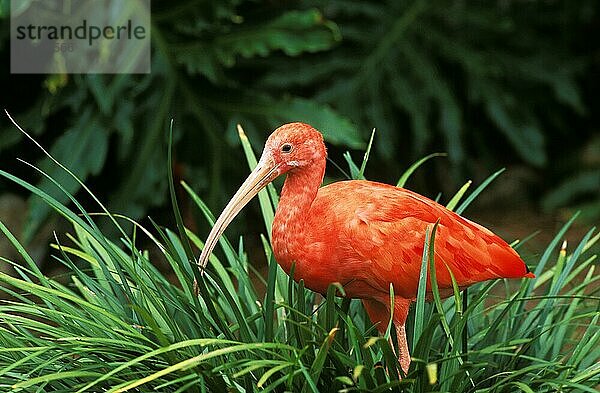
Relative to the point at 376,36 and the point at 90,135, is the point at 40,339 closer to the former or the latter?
the point at 90,135

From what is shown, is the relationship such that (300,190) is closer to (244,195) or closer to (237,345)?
(244,195)

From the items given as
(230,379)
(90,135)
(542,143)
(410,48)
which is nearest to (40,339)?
(230,379)

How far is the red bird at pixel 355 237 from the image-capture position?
1664 millimetres

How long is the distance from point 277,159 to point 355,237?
20 centimetres

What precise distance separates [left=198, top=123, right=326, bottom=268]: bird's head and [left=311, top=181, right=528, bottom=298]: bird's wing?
97 millimetres

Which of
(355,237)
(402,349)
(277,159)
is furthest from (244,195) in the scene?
(402,349)

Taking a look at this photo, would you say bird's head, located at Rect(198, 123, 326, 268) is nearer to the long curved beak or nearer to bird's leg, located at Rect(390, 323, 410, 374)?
the long curved beak

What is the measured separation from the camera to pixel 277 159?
1.68 m

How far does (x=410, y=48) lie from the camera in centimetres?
444

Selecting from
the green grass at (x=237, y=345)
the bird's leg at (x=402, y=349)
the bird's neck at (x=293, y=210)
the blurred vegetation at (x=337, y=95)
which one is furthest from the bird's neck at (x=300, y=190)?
the blurred vegetation at (x=337, y=95)

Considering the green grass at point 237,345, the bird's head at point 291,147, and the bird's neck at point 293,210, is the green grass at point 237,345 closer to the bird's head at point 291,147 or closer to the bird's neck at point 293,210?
the bird's neck at point 293,210

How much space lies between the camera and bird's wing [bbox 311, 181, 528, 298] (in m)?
1.66

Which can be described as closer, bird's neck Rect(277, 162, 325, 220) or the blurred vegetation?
bird's neck Rect(277, 162, 325, 220)

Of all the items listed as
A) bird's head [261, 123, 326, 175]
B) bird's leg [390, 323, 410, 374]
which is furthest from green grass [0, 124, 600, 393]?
bird's head [261, 123, 326, 175]
